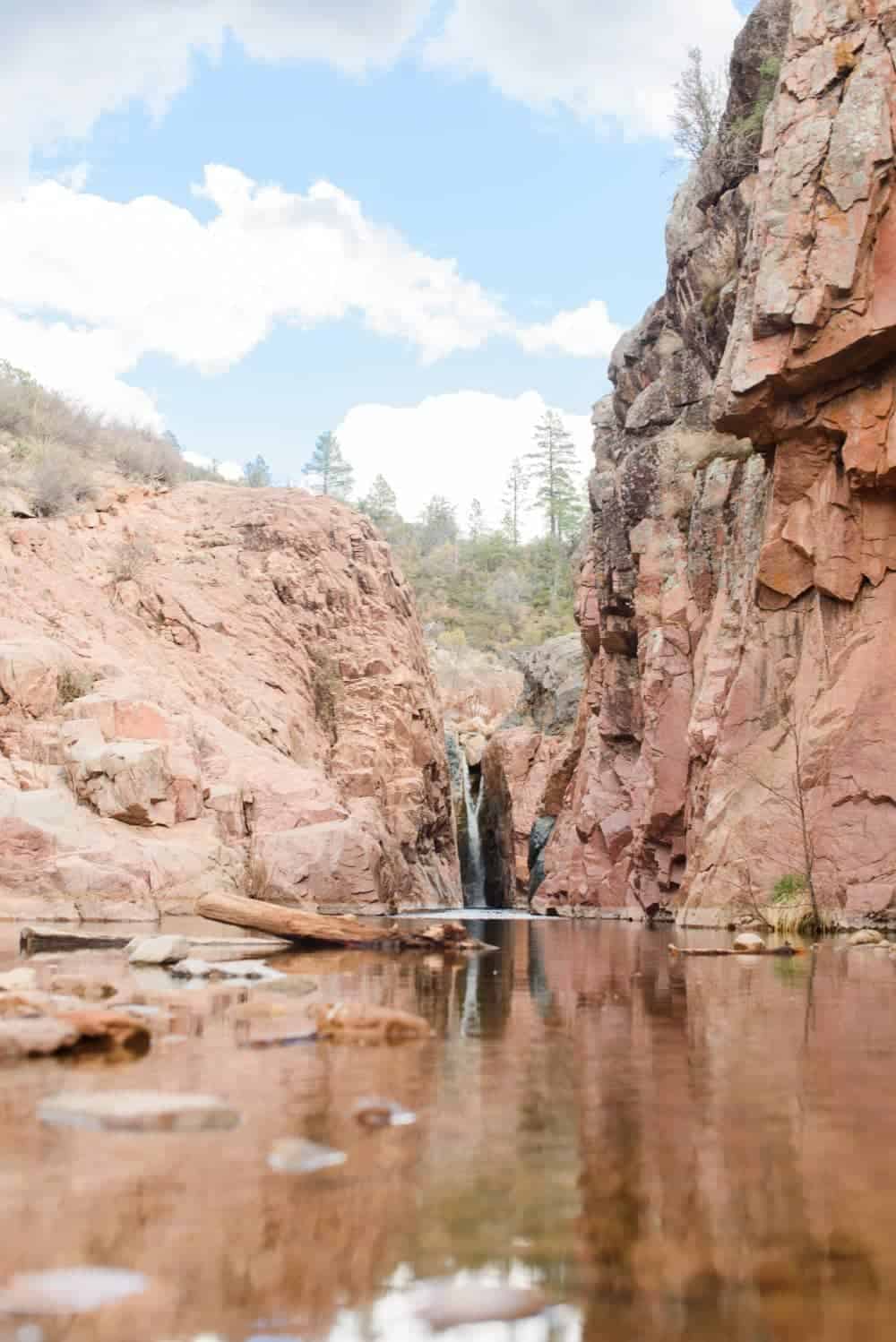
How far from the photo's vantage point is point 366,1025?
4.97m

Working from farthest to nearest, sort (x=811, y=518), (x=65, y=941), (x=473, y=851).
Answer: (x=473, y=851) < (x=811, y=518) < (x=65, y=941)

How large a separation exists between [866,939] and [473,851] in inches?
1440

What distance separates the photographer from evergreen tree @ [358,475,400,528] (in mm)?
92438

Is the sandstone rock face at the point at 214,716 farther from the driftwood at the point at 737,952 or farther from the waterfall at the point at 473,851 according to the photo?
the driftwood at the point at 737,952

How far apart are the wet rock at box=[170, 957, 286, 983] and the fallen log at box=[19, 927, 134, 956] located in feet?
10.7

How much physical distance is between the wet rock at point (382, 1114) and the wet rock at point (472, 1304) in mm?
1250

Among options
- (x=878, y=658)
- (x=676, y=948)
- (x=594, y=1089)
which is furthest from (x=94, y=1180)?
(x=878, y=658)

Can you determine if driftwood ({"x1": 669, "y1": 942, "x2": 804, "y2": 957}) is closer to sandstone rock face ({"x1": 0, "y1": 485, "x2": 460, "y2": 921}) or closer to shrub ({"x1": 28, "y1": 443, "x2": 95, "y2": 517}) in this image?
sandstone rock face ({"x1": 0, "y1": 485, "x2": 460, "y2": 921})

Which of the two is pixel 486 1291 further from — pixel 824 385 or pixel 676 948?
pixel 824 385

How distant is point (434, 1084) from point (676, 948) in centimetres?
882

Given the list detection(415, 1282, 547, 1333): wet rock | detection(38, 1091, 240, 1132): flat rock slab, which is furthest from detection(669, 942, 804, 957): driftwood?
detection(415, 1282, 547, 1333): wet rock


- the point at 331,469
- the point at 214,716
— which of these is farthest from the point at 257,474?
the point at 214,716

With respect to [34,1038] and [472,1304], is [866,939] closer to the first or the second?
[34,1038]

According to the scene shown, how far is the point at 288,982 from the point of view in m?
6.97
